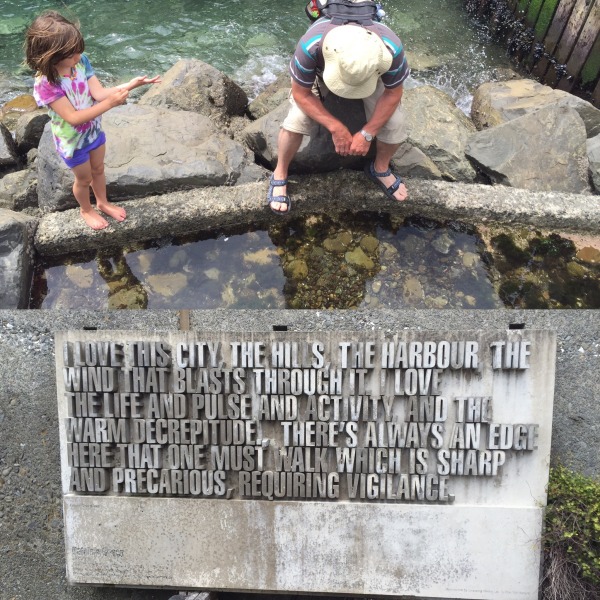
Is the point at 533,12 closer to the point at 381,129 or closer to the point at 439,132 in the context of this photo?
Answer: the point at 439,132

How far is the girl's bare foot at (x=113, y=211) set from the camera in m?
4.36

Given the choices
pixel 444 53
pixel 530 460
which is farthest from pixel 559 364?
pixel 444 53

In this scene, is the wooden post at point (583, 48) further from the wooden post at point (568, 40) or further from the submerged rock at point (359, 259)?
the submerged rock at point (359, 259)

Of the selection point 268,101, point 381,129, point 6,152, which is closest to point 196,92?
point 268,101

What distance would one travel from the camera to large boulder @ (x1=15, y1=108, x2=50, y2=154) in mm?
5746

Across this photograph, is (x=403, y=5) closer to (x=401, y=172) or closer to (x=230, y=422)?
(x=401, y=172)

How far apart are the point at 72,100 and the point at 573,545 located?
150 inches

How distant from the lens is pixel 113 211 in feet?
14.4

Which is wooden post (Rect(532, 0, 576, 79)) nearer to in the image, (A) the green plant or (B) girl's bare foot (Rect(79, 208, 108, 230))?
(A) the green plant

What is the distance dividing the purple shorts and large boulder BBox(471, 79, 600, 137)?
3.69 m

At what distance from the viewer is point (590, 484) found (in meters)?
3.72

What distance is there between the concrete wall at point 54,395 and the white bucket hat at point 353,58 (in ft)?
4.61

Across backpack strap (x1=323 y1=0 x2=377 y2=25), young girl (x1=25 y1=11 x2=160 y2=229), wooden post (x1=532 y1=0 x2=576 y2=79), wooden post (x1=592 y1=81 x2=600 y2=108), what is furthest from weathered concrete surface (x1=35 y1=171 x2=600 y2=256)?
wooden post (x1=532 y1=0 x2=576 y2=79)

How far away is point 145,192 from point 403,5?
5633 mm
